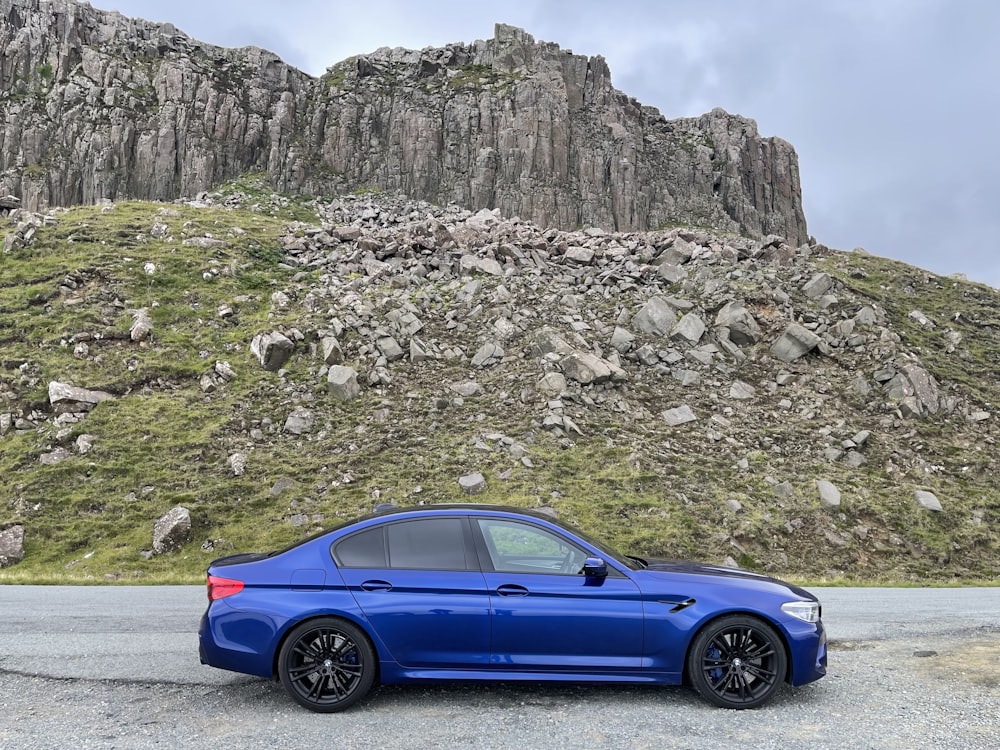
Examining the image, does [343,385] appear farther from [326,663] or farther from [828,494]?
[326,663]

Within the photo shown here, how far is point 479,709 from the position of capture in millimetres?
5750

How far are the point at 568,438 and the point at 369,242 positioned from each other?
17.6 m

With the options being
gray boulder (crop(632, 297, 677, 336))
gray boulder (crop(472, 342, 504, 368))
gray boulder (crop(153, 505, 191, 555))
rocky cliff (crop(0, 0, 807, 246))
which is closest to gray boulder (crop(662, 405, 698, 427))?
gray boulder (crop(632, 297, 677, 336))

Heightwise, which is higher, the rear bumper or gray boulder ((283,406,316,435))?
gray boulder ((283,406,316,435))

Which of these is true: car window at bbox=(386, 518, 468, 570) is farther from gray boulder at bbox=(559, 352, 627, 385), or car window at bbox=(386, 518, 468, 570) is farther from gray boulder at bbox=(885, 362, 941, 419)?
gray boulder at bbox=(885, 362, 941, 419)

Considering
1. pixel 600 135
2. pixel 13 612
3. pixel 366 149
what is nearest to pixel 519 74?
pixel 600 135

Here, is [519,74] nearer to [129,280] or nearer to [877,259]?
[877,259]

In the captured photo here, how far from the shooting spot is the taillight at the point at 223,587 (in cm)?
597

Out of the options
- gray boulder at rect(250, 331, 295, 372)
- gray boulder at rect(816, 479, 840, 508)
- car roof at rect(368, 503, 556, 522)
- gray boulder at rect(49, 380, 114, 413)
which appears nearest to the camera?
car roof at rect(368, 503, 556, 522)

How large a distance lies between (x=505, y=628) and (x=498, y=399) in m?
17.2

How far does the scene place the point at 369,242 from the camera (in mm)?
33969

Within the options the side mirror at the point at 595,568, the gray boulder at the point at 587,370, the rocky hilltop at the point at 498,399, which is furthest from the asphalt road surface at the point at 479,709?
the gray boulder at the point at 587,370

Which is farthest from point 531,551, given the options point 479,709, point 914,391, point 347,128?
point 347,128

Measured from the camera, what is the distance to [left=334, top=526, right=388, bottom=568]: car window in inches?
238
